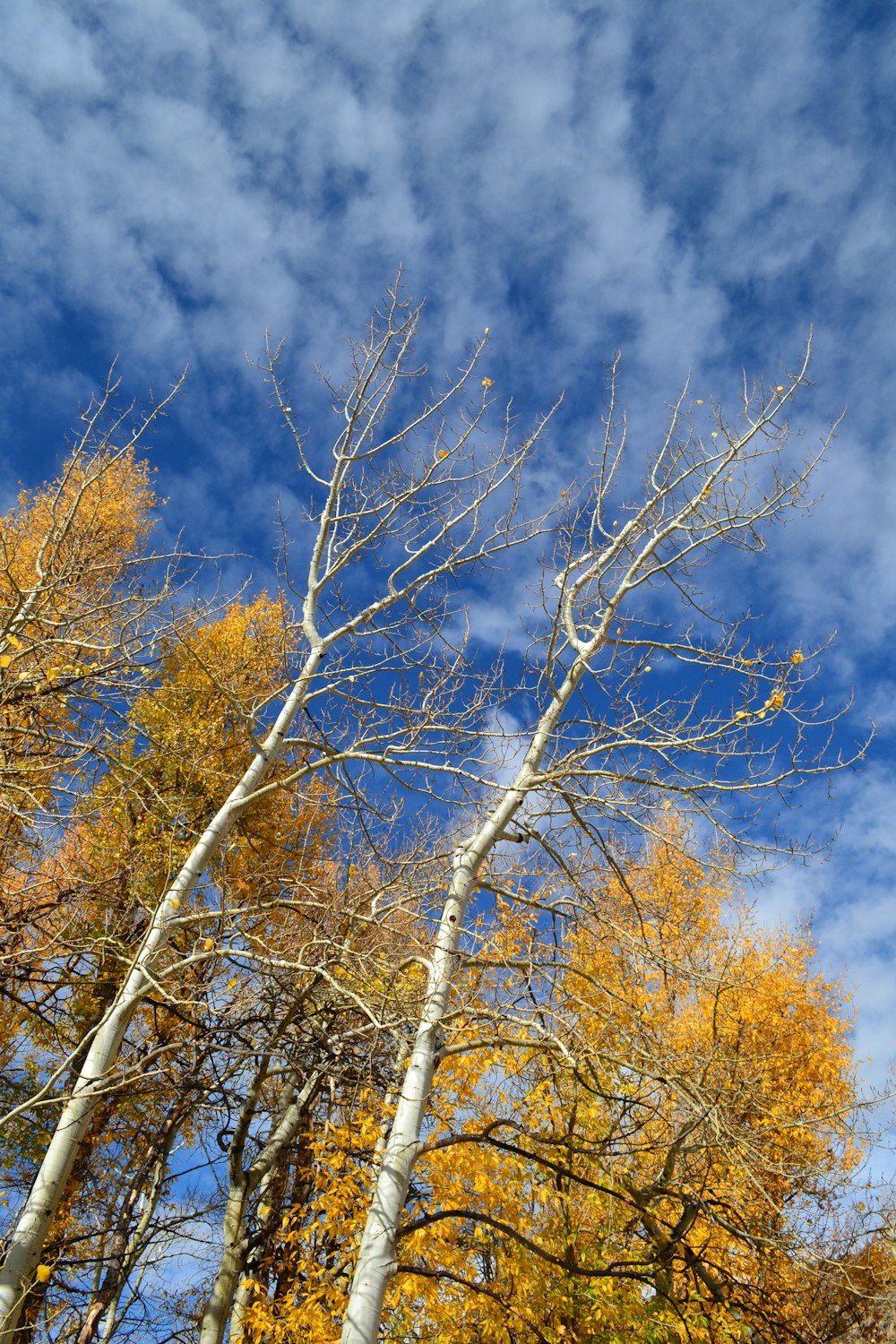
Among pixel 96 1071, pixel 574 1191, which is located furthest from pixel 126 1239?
pixel 96 1071

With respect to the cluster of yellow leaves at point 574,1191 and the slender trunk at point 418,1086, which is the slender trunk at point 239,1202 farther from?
the slender trunk at point 418,1086

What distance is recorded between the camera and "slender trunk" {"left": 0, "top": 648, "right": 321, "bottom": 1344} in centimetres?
445

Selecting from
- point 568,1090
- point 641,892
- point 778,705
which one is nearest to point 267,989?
point 568,1090

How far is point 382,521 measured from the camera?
23.1 feet

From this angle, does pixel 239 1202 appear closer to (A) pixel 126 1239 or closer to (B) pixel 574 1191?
(A) pixel 126 1239

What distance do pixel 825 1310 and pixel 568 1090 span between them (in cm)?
880

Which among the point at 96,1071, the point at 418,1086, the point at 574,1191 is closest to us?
the point at 418,1086

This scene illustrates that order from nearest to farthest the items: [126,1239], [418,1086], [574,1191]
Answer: [418,1086] < [574,1191] < [126,1239]

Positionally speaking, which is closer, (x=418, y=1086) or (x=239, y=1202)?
(x=418, y=1086)

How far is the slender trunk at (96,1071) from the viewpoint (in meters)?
4.45

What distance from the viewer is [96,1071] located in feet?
16.2

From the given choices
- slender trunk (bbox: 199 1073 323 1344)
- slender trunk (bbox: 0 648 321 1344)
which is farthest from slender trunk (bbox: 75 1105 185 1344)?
slender trunk (bbox: 0 648 321 1344)

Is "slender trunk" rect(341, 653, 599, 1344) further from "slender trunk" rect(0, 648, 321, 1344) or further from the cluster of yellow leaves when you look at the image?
"slender trunk" rect(0, 648, 321, 1344)

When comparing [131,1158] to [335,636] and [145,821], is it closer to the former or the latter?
[145,821]
